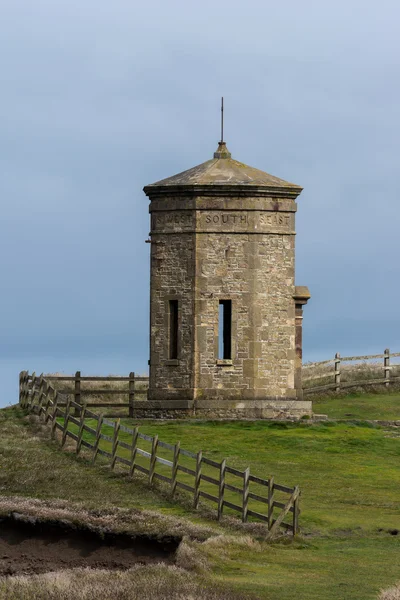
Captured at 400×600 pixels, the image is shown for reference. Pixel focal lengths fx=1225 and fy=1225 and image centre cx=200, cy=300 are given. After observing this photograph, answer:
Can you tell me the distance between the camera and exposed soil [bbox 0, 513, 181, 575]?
64.1 feet

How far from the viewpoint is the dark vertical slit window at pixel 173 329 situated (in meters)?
40.2

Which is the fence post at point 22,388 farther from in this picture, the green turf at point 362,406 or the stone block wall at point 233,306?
the green turf at point 362,406

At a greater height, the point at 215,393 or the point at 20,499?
the point at 215,393

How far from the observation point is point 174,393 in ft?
131

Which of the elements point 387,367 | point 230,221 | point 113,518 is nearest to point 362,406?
point 387,367

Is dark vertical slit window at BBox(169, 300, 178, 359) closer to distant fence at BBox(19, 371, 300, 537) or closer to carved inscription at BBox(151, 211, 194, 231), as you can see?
carved inscription at BBox(151, 211, 194, 231)

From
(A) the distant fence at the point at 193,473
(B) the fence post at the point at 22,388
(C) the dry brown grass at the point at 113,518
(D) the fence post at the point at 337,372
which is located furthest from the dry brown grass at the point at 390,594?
(D) the fence post at the point at 337,372

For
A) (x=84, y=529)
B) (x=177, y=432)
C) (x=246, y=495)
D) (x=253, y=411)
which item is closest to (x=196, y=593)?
(x=84, y=529)

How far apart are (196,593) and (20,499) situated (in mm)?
8239

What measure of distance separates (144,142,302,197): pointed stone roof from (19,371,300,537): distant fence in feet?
25.1

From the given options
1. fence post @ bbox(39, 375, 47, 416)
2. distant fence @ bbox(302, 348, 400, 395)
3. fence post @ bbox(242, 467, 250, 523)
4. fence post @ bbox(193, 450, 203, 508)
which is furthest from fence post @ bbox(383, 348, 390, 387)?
→ fence post @ bbox(242, 467, 250, 523)

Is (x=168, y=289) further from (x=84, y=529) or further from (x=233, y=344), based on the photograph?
(x=84, y=529)

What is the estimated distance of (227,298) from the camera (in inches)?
1558

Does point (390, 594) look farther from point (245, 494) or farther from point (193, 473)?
point (193, 473)
